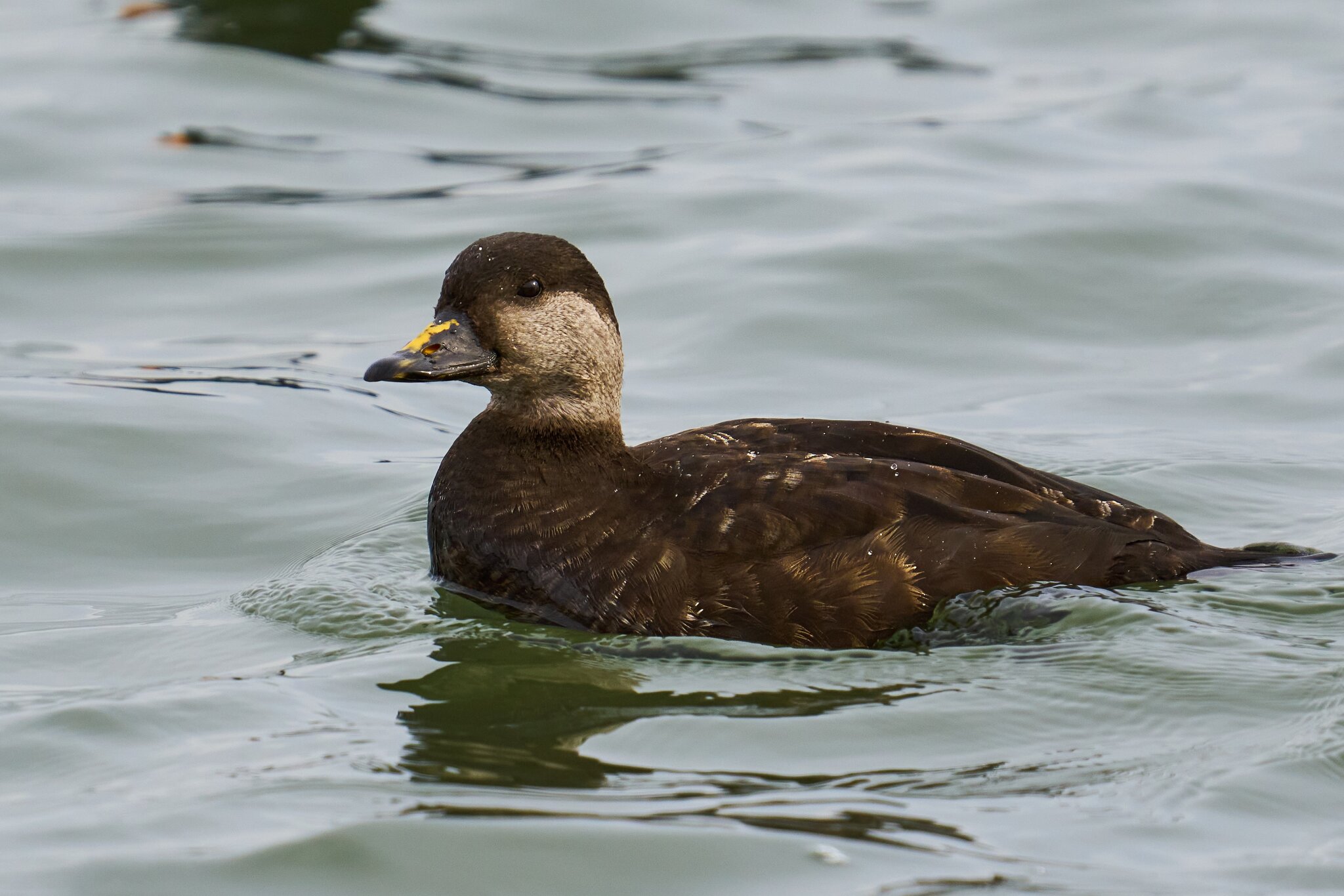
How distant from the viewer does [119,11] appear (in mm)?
14648

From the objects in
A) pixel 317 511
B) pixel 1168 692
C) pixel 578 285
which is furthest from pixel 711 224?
pixel 1168 692

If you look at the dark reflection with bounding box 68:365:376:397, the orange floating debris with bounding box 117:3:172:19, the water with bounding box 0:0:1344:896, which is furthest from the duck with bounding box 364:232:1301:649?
the orange floating debris with bounding box 117:3:172:19

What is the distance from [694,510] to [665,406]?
3.18 m

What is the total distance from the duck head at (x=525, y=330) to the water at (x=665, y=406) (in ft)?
2.52

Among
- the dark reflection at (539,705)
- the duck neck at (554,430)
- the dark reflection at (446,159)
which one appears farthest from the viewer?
the dark reflection at (446,159)

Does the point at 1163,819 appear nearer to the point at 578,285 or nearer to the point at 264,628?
the point at 578,285

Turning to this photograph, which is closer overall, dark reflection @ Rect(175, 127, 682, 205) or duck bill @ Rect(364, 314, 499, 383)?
duck bill @ Rect(364, 314, 499, 383)

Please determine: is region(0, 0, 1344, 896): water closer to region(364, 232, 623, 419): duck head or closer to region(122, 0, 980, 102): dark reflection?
region(122, 0, 980, 102): dark reflection

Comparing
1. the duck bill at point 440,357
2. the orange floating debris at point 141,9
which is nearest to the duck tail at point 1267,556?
the duck bill at point 440,357

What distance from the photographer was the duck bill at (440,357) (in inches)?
230

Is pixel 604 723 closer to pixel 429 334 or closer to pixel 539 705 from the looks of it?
pixel 539 705

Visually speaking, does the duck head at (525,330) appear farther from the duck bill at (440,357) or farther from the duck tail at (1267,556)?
the duck tail at (1267,556)

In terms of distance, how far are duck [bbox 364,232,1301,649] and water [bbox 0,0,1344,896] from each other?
0.12m

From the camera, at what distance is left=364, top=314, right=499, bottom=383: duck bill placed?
5848mm
